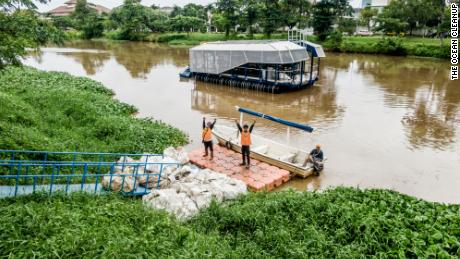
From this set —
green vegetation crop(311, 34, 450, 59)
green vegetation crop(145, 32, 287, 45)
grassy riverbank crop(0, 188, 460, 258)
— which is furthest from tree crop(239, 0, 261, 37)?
grassy riverbank crop(0, 188, 460, 258)

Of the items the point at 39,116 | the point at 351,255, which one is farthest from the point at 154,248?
the point at 39,116

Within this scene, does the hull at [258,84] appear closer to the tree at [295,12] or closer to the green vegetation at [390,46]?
the green vegetation at [390,46]

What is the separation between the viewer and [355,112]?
19.2 m

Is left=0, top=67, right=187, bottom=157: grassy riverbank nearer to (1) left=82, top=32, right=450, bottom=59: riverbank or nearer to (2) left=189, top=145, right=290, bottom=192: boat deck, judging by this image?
(2) left=189, top=145, right=290, bottom=192: boat deck

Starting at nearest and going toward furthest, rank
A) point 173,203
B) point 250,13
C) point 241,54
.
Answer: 1. point 173,203
2. point 241,54
3. point 250,13

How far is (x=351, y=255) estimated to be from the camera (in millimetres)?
5418

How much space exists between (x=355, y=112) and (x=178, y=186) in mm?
13349

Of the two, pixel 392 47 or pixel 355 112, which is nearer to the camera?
pixel 355 112

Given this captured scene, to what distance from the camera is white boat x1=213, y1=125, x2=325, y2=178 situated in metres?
11.0

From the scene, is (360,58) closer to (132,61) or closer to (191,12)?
(132,61)

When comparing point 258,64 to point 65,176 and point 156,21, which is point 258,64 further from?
point 156,21

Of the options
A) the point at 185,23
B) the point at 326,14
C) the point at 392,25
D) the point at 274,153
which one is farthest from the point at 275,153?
the point at 185,23

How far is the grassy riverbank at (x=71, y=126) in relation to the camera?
10172mm

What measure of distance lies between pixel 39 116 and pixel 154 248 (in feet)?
32.8
